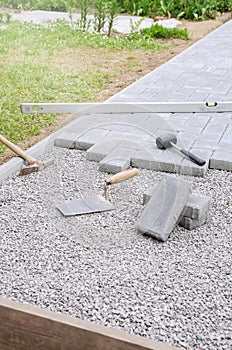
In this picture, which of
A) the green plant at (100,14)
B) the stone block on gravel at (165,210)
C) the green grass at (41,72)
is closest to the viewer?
the stone block on gravel at (165,210)

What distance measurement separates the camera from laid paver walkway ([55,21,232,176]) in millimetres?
3270

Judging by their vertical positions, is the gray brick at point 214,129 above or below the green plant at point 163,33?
below

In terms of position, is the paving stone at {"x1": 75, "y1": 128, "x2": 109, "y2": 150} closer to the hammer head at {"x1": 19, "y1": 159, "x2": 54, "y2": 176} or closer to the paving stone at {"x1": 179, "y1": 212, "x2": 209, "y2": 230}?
the hammer head at {"x1": 19, "y1": 159, "x2": 54, "y2": 176}

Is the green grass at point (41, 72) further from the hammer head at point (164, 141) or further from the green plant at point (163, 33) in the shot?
the hammer head at point (164, 141)

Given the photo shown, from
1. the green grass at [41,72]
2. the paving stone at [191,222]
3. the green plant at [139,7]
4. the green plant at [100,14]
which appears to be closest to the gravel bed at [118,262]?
the paving stone at [191,222]

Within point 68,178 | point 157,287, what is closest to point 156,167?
point 68,178

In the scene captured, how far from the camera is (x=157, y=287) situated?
95.7 inches

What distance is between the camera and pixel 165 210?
2822 millimetres

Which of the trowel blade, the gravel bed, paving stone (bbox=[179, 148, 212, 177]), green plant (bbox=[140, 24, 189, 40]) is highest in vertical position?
green plant (bbox=[140, 24, 189, 40])

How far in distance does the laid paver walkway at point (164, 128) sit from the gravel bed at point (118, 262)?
20 centimetres

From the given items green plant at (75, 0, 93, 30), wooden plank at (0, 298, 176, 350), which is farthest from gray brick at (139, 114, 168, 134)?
green plant at (75, 0, 93, 30)

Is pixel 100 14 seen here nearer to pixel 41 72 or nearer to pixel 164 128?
pixel 41 72

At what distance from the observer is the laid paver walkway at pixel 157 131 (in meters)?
3.26

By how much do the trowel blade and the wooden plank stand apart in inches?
48.4
